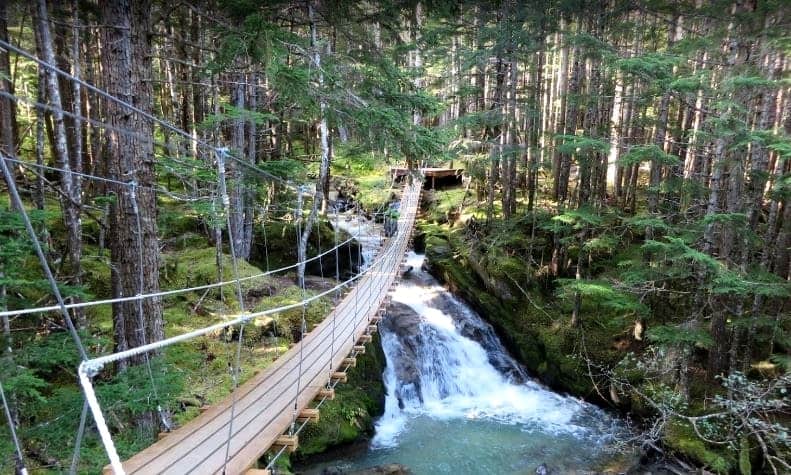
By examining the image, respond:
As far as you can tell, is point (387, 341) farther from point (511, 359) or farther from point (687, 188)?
point (687, 188)

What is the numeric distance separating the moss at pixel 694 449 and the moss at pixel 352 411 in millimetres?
3841

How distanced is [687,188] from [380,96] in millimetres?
4235

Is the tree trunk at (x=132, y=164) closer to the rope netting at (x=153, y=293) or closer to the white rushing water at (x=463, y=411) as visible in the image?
the rope netting at (x=153, y=293)

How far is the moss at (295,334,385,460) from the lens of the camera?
231 inches

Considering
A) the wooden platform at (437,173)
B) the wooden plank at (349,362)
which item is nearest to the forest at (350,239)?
the wooden plank at (349,362)

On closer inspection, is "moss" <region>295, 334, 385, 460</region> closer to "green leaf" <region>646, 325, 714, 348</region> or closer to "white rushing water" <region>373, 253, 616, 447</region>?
"white rushing water" <region>373, 253, 616, 447</region>

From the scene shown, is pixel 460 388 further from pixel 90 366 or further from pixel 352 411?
pixel 90 366

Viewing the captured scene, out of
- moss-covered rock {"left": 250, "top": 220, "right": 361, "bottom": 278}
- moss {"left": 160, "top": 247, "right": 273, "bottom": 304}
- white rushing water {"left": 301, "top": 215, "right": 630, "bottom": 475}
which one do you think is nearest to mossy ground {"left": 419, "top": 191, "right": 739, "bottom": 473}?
white rushing water {"left": 301, "top": 215, "right": 630, "bottom": 475}

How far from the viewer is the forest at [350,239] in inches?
121

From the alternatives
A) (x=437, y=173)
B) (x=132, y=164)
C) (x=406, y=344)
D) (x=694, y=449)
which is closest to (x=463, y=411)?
(x=406, y=344)

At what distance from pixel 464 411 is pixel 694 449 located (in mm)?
2992

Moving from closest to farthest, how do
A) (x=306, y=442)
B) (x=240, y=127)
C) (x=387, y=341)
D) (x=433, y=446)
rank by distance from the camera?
1. (x=306, y=442)
2. (x=433, y=446)
3. (x=240, y=127)
4. (x=387, y=341)

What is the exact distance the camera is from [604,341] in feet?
25.0

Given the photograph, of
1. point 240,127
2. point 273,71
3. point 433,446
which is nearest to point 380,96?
point 273,71
